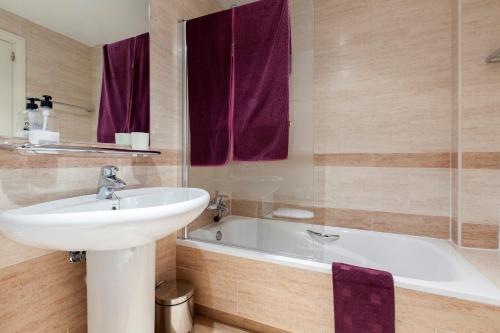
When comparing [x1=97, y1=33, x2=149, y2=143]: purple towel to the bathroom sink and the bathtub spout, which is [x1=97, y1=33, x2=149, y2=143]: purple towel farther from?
the bathtub spout

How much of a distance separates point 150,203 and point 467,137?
1.75 m

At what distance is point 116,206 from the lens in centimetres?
94

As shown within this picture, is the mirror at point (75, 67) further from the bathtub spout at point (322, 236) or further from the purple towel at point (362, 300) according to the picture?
the purple towel at point (362, 300)

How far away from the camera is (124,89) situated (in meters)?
1.22

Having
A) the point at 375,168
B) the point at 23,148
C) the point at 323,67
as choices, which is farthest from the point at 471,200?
the point at 23,148

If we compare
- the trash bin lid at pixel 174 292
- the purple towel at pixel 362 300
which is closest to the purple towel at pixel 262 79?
the purple towel at pixel 362 300

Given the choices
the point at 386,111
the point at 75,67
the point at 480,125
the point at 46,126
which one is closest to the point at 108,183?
the point at 46,126

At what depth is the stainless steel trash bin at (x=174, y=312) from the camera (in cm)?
117

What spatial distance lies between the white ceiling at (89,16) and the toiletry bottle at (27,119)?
1.04ft

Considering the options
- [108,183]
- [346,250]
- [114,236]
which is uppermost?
[108,183]

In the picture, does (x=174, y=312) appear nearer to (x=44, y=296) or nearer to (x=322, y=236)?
(x=44, y=296)

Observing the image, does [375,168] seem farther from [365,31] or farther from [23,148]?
[23,148]

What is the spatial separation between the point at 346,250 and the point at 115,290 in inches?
55.6

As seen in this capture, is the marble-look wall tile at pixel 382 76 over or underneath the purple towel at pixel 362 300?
over
